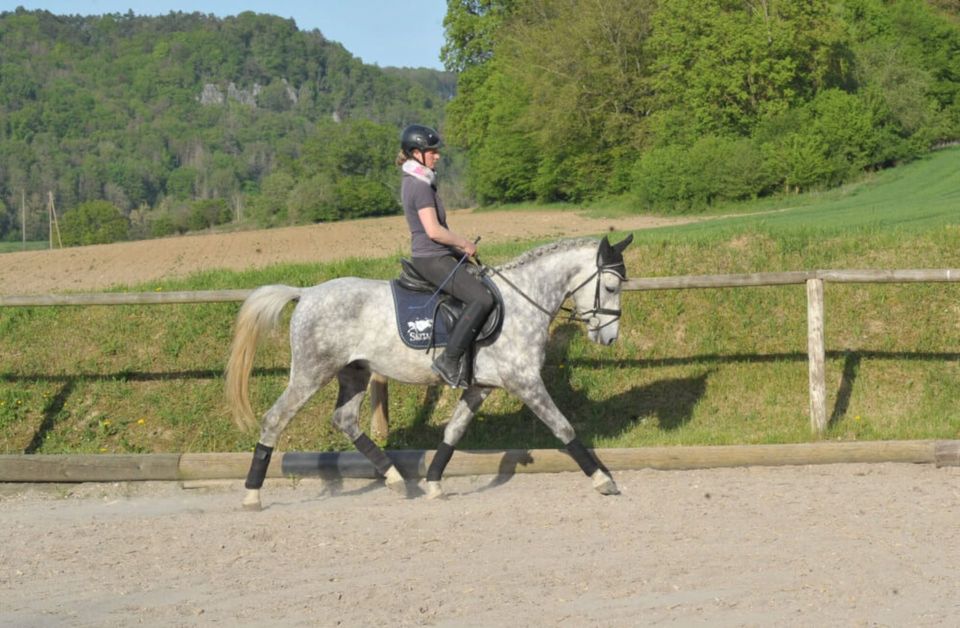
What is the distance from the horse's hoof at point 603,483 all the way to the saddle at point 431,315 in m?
1.34

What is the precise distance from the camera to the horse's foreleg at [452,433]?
31.1ft

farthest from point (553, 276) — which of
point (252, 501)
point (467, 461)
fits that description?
point (252, 501)

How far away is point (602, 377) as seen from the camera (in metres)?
A: 12.7

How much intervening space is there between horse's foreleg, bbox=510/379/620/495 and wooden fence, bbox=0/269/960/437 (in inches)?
72.9

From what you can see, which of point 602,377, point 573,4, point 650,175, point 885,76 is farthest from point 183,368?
point 573,4

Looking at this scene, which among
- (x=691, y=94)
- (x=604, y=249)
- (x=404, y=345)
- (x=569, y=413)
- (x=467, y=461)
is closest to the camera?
(x=404, y=345)

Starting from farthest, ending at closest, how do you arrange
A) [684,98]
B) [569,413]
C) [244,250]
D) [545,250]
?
[684,98] → [244,250] → [569,413] → [545,250]

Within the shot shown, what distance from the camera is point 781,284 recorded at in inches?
446

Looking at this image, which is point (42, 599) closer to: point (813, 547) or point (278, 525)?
point (278, 525)

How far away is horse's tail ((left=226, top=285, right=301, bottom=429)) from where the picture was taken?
9.58m

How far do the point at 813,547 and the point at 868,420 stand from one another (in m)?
4.94

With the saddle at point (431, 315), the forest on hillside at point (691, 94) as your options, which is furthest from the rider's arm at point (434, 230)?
the forest on hillside at point (691, 94)

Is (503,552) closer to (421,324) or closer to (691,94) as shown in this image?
(421,324)

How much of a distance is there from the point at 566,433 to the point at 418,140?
2.55 m
